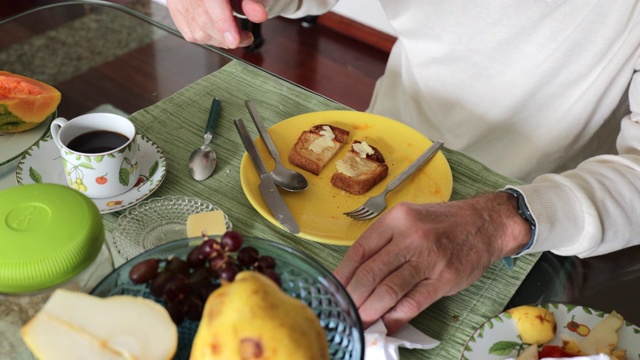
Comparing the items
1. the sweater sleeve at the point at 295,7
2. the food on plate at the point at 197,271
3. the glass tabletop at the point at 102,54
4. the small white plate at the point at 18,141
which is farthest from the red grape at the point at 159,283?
the sweater sleeve at the point at 295,7

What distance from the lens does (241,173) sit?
951 mm

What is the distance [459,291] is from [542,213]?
0.59 ft

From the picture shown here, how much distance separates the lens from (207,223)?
870 millimetres

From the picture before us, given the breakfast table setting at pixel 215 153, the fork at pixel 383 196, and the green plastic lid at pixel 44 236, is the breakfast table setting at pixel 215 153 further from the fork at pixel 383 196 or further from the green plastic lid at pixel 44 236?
the green plastic lid at pixel 44 236

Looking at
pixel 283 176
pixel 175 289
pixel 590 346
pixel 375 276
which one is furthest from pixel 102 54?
pixel 590 346

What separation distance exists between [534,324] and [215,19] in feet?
2.13

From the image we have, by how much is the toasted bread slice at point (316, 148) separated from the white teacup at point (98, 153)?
0.25 meters

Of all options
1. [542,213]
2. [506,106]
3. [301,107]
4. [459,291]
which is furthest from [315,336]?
[506,106]

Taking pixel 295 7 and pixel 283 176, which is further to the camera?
pixel 295 7

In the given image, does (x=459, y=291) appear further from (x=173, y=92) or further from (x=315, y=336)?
(x=173, y=92)

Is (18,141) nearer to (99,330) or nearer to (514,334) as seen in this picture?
(99,330)

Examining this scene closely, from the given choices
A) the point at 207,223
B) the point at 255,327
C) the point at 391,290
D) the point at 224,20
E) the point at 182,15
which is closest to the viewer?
the point at 255,327

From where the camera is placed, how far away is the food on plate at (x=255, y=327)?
0.41 meters

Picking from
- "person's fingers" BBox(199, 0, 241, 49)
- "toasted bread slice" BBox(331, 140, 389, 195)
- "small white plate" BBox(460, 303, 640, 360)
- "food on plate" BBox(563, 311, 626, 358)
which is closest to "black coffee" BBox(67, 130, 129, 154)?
"person's fingers" BBox(199, 0, 241, 49)
